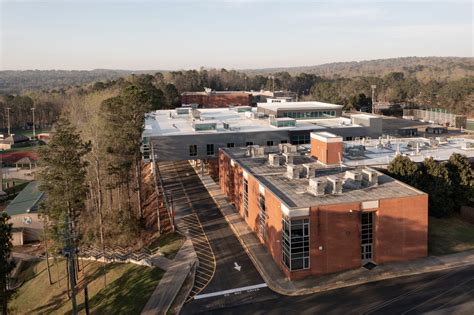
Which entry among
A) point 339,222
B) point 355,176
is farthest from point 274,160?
point 339,222

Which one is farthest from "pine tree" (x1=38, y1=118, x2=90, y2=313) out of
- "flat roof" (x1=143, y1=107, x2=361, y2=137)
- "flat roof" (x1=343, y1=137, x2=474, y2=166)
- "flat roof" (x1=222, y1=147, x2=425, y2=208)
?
"flat roof" (x1=343, y1=137, x2=474, y2=166)

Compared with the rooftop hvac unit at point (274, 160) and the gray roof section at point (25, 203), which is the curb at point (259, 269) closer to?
the rooftop hvac unit at point (274, 160)

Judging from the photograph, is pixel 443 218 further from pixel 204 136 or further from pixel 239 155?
pixel 204 136

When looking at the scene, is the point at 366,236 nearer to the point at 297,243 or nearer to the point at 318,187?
the point at 318,187

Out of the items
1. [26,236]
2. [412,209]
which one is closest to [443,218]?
[412,209]

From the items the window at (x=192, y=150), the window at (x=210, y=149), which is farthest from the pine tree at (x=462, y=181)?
the window at (x=192, y=150)

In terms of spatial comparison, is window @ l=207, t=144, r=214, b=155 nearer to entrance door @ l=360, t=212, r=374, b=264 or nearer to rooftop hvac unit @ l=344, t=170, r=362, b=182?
rooftop hvac unit @ l=344, t=170, r=362, b=182
